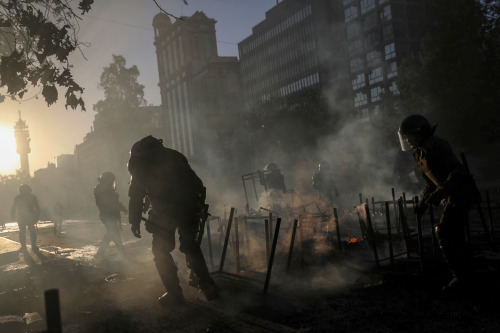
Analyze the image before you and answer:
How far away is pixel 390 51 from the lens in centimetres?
5422

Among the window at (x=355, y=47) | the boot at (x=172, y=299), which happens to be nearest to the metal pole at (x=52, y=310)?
the boot at (x=172, y=299)

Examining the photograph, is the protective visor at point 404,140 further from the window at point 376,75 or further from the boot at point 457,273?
the window at point 376,75

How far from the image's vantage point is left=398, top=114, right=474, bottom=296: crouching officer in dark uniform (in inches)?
180

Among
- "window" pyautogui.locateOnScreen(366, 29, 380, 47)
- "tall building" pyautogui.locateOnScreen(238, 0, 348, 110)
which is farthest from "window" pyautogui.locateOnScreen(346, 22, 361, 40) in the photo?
"window" pyautogui.locateOnScreen(366, 29, 380, 47)

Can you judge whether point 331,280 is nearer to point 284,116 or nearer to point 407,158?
point 407,158

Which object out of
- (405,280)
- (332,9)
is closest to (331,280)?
(405,280)

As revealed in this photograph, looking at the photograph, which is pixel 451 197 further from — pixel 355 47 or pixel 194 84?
pixel 194 84

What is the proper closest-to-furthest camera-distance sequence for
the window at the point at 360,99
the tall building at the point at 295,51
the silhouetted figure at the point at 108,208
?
the silhouetted figure at the point at 108,208 < the window at the point at 360,99 < the tall building at the point at 295,51

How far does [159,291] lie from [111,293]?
0.83 meters

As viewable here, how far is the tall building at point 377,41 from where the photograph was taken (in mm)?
53781

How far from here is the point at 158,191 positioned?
5.37m

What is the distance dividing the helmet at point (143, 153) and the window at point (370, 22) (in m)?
57.8

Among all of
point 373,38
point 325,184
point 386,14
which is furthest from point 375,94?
point 325,184

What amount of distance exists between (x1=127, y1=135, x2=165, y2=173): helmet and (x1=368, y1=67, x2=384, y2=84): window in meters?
55.2
